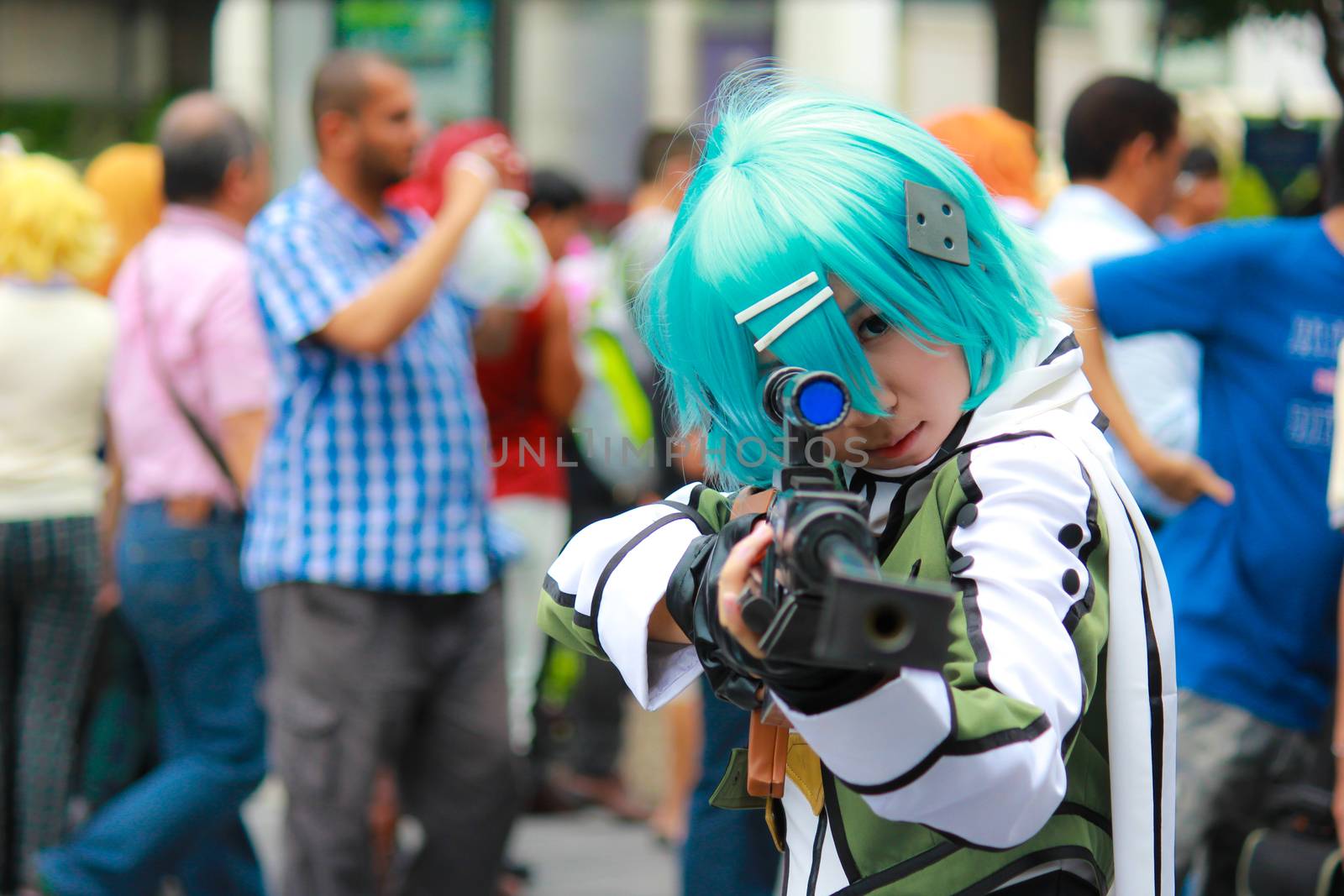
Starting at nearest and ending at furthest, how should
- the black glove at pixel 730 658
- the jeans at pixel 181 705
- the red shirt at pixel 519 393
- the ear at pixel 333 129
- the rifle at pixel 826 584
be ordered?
the rifle at pixel 826 584 → the black glove at pixel 730 658 → the ear at pixel 333 129 → the jeans at pixel 181 705 → the red shirt at pixel 519 393

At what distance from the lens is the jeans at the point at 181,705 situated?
3859 mm

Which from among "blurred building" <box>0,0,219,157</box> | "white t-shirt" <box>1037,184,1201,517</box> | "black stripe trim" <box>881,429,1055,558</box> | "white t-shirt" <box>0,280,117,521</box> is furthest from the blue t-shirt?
"blurred building" <box>0,0,219,157</box>

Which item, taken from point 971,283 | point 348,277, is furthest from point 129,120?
point 971,283

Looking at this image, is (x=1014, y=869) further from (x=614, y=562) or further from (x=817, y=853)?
(x=614, y=562)

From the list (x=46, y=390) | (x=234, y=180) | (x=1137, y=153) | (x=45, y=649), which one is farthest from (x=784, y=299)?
(x=45, y=649)

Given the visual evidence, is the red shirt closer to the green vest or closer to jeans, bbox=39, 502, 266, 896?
jeans, bbox=39, 502, 266, 896

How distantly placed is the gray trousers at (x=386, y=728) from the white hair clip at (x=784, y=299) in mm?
2173

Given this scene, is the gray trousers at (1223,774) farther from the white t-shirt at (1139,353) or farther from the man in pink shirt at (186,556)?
the man in pink shirt at (186,556)

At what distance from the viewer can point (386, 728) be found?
3.41 meters

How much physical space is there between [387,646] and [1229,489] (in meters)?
1.66

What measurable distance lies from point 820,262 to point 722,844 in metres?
2.16

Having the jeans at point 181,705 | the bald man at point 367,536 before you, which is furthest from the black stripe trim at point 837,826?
the jeans at point 181,705

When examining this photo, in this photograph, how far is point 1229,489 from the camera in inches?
115

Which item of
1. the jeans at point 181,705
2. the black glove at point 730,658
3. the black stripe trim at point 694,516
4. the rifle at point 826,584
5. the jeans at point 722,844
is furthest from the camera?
the jeans at point 181,705
